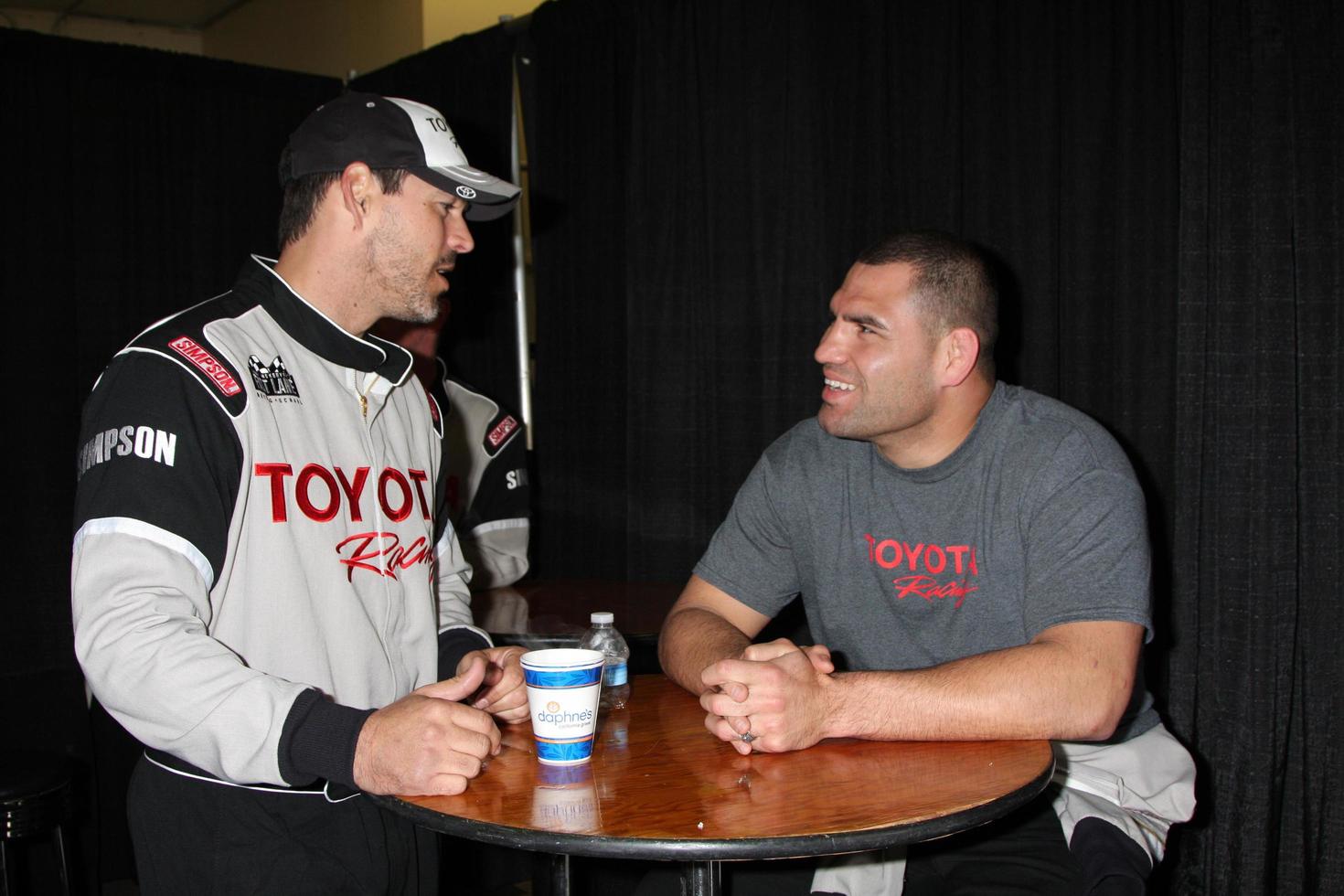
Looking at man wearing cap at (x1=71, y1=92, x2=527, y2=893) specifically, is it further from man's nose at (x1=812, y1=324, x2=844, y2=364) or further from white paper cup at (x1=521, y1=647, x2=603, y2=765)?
man's nose at (x1=812, y1=324, x2=844, y2=364)

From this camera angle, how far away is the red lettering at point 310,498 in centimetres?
171

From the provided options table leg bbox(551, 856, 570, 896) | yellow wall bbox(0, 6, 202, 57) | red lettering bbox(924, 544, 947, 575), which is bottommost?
table leg bbox(551, 856, 570, 896)

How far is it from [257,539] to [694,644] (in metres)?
0.79

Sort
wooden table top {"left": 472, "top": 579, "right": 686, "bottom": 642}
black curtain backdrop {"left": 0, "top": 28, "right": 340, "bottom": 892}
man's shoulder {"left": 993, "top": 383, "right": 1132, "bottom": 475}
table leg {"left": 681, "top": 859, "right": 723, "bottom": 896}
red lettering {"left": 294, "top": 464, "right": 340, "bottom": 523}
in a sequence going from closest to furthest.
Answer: table leg {"left": 681, "top": 859, "right": 723, "bottom": 896} → red lettering {"left": 294, "top": 464, "right": 340, "bottom": 523} → man's shoulder {"left": 993, "top": 383, "right": 1132, "bottom": 475} → wooden table top {"left": 472, "top": 579, "right": 686, "bottom": 642} → black curtain backdrop {"left": 0, "top": 28, "right": 340, "bottom": 892}

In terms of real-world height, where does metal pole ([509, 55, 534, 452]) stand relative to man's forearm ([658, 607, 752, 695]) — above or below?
above

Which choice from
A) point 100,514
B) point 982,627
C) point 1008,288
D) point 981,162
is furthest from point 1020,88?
point 100,514

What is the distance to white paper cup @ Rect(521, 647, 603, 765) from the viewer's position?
146cm

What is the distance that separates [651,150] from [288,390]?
238 centimetres

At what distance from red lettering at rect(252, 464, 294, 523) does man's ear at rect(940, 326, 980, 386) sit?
118 cm

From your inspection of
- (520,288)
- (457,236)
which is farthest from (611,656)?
(520,288)

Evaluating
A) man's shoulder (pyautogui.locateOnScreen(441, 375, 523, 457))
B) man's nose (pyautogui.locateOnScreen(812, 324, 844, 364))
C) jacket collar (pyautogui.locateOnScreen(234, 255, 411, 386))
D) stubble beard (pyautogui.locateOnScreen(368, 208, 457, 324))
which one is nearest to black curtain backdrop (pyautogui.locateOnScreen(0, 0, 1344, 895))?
man's shoulder (pyautogui.locateOnScreen(441, 375, 523, 457))

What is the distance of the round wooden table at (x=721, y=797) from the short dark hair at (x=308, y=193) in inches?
35.1

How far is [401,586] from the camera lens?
1878 mm

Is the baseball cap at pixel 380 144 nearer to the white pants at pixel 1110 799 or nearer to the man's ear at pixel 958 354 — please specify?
the man's ear at pixel 958 354
